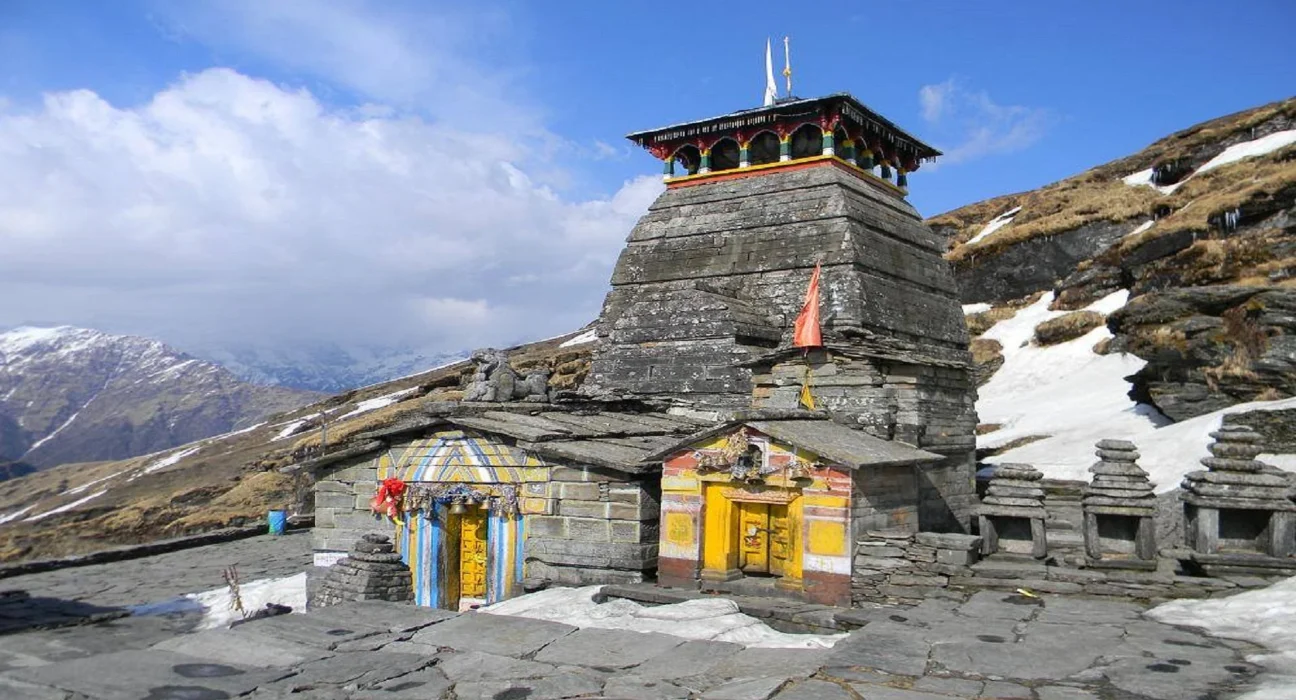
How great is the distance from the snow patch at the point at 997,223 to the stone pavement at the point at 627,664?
5341 cm

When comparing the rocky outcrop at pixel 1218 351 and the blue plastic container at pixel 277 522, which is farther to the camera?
the blue plastic container at pixel 277 522

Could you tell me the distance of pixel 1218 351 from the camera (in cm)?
2655

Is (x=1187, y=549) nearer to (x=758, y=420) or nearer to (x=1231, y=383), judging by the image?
(x=758, y=420)

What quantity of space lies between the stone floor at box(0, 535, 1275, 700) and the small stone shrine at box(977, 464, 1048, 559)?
7.58 ft

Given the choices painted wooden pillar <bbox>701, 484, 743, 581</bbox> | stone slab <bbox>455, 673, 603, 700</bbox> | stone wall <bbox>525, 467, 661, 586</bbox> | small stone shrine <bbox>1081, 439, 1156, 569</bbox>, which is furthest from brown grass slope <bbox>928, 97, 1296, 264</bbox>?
stone slab <bbox>455, 673, 603, 700</bbox>

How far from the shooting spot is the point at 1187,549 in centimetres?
1312

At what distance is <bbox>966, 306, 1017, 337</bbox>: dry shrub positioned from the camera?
47844 millimetres

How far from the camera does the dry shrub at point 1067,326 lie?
41.3m

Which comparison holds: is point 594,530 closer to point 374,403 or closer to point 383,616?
point 383,616

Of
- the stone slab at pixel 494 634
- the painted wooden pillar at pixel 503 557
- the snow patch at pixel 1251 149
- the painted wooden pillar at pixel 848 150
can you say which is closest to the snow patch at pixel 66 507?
the painted wooden pillar at pixel 503 557

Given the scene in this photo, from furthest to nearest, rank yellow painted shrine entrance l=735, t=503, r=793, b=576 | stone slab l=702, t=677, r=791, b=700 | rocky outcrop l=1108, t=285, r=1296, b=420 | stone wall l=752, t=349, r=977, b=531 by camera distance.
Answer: rocky outcrop l=1108, t=285, r=1296, b=420
stone wall l=752, t=349, r=977, b=531
yellow painted shrine entrance l=735, t=503, r=793, b=576
stone slab l=702, t=677, r=791, b=700

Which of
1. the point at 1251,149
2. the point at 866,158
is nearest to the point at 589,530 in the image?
the point at 866,158

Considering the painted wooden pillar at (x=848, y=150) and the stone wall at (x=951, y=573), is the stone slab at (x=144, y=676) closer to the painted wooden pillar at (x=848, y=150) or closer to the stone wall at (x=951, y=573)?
the stone wall at (x=951, y=573)

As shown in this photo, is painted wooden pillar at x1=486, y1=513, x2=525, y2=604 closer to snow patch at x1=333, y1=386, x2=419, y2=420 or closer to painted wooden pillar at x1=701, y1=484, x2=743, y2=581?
painted wooden pillar at x1=701, y1=484, x2=743, y2=581
